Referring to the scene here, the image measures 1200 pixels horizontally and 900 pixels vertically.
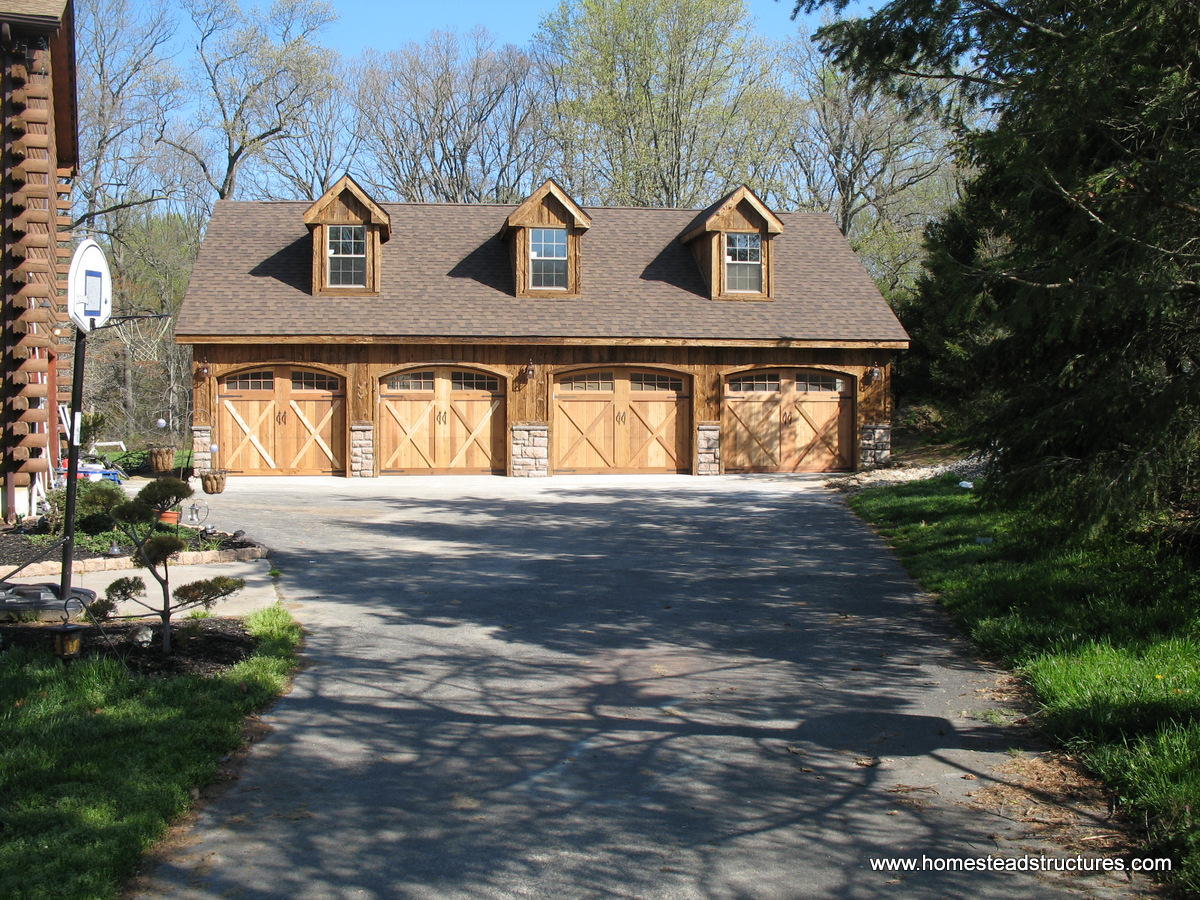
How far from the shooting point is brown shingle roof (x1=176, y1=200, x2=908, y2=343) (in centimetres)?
2009

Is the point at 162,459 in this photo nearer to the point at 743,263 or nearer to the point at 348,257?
the point at 348,257

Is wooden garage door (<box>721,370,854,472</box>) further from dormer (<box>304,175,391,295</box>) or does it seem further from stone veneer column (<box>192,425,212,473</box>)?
stone veneer column (<box>192,425,212,473</box>)

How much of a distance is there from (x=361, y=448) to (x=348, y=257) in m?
4.22

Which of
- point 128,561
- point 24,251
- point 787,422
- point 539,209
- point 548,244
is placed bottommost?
point 128,561

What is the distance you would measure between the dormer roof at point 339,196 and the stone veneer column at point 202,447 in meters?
4.78

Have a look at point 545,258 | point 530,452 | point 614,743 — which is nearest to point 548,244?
point 545,258

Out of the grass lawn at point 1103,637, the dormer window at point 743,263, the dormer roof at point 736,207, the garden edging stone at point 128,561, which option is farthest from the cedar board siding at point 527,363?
the grass lawn at point 1103,637

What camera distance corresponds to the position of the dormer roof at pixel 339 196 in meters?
20.5

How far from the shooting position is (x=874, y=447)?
21406mm

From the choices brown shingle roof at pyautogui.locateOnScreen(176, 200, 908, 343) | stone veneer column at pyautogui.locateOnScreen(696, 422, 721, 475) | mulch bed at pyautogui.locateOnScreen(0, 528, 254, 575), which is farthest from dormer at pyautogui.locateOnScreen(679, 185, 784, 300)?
A: mulch bed at pyautogui.locateOnScreen(0, 528, 254, 575)

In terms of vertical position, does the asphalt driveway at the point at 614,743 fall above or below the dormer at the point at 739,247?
below

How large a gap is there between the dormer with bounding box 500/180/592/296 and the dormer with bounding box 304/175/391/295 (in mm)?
2861

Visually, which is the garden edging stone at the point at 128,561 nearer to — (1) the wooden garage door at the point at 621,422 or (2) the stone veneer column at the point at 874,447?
(1) the wooden garage door at the point at 621,422

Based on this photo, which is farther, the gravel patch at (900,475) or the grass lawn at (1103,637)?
the gravel patch at (900,475)
